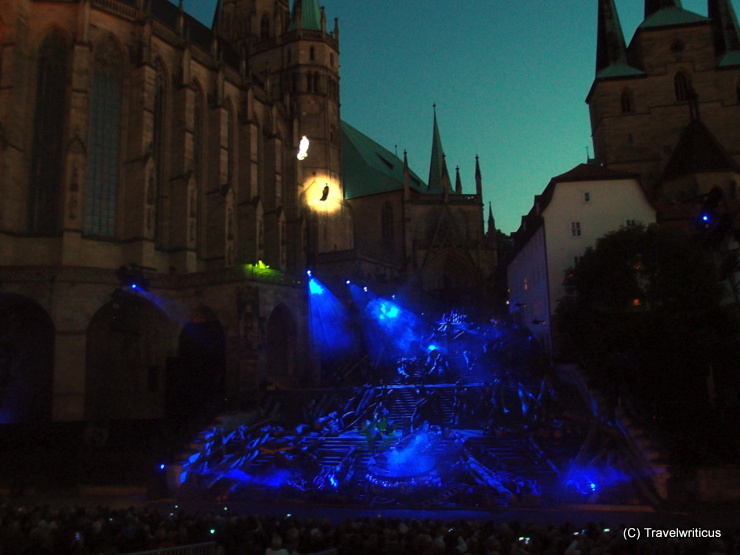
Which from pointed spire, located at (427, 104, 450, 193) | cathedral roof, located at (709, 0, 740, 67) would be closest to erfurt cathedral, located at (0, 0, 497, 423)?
pointed spire, located at (427, 104, 450, 193)

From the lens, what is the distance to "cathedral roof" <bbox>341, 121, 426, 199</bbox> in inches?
2291

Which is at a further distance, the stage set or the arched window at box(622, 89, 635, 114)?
the arched window at box(622, 89, 635, 114)

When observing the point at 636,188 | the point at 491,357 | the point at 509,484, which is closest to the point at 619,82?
the point at 636,188

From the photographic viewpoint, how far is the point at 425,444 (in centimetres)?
2206

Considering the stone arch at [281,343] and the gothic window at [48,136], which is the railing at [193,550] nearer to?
the stone arch at [281,343]

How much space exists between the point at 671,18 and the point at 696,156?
633 inches

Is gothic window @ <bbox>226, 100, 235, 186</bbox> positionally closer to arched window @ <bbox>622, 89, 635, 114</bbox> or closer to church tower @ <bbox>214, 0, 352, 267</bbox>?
church tower @ <bbox>214, 0, 352, 267</bbox>

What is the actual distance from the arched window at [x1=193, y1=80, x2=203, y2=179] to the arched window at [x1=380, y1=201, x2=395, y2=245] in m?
21.8

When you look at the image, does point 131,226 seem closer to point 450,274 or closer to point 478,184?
point 450,274

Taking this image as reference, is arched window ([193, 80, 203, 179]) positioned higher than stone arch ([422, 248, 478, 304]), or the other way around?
arched window ([193, 80, 203, 179])

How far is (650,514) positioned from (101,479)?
1911cm

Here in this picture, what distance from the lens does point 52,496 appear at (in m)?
21.8

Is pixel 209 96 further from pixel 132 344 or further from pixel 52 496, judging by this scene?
pixel 52 496

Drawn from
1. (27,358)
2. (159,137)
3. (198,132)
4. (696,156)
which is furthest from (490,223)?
(27,358)
